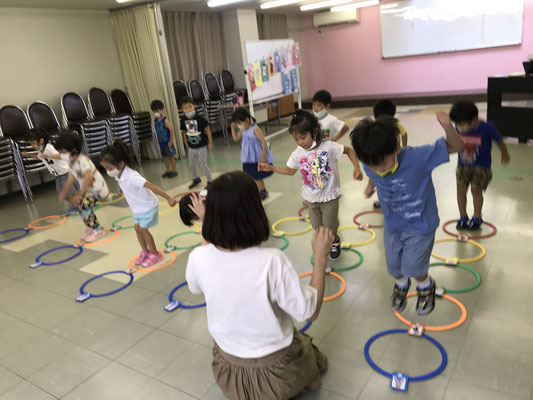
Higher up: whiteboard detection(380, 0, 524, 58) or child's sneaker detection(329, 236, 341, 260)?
whiteboard detection(380, 0, 524, 58)

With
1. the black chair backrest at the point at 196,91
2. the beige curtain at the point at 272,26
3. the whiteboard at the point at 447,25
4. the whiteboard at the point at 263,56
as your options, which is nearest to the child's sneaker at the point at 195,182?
the whiteboard at the point at 263,56

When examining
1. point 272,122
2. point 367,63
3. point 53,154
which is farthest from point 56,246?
point 367,63

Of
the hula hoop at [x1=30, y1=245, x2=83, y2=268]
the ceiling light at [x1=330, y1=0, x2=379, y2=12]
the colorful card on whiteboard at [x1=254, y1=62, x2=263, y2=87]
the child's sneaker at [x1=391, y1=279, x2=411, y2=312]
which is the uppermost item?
the ceiling light at [x1=330, y1=0, x2=379, y2=12]

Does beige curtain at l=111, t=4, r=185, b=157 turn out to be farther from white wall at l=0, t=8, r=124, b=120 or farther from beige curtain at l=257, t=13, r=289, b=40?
beige curtain at l=257, t=13, r=289, b=40

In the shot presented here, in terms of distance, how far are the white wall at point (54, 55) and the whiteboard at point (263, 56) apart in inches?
127

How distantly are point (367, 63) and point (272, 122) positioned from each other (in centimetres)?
444

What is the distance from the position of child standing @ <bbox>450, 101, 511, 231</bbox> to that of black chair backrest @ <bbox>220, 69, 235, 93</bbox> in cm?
850

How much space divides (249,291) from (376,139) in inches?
45.0

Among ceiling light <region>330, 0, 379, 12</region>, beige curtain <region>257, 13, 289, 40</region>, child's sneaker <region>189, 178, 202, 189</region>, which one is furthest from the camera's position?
beige curtain <region>257, 13, 289, 40</region>

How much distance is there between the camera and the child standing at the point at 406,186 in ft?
7.82

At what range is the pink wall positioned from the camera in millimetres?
12648

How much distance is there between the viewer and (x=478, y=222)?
170 inches

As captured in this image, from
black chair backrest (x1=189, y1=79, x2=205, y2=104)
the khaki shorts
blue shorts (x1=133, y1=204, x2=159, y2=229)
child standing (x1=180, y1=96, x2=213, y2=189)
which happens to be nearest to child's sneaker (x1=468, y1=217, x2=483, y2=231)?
the khaki shorts

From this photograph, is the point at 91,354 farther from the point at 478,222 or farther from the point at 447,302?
the point at 478,222
